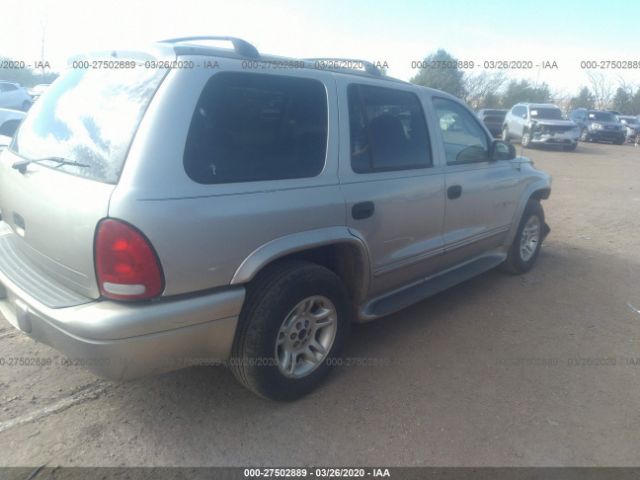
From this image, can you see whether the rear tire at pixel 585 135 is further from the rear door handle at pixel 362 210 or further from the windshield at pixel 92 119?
the windshield at pixel 92 119

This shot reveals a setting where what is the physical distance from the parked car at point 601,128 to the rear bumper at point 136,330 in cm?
2591

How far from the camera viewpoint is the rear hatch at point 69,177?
2.08m

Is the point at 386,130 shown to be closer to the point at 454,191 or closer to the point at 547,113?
the point at 454,191

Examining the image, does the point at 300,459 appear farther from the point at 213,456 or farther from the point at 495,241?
the point at 495,241

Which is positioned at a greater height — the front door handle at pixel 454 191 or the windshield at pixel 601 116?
the windshield at pixel 601 116

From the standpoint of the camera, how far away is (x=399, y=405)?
273 centimetres

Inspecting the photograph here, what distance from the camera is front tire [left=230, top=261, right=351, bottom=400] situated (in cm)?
240

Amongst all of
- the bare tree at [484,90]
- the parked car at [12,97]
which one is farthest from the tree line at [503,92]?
the parked car at [12,97]

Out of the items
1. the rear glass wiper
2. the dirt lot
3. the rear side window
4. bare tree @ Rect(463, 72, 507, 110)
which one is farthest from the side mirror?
bare tree @ Rect(463, 72, 507, 110)

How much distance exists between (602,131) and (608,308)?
2292cm

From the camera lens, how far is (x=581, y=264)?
5.32 meters

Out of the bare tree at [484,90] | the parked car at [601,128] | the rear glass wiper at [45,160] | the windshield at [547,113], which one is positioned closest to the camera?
the rear glass wiper at [45,160]

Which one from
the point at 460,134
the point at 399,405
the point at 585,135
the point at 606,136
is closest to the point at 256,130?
the point at 399,405

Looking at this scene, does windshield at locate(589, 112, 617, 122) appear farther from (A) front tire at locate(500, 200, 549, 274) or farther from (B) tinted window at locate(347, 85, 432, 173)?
(B) tinted window at locate(347, 85, 432, 173)
